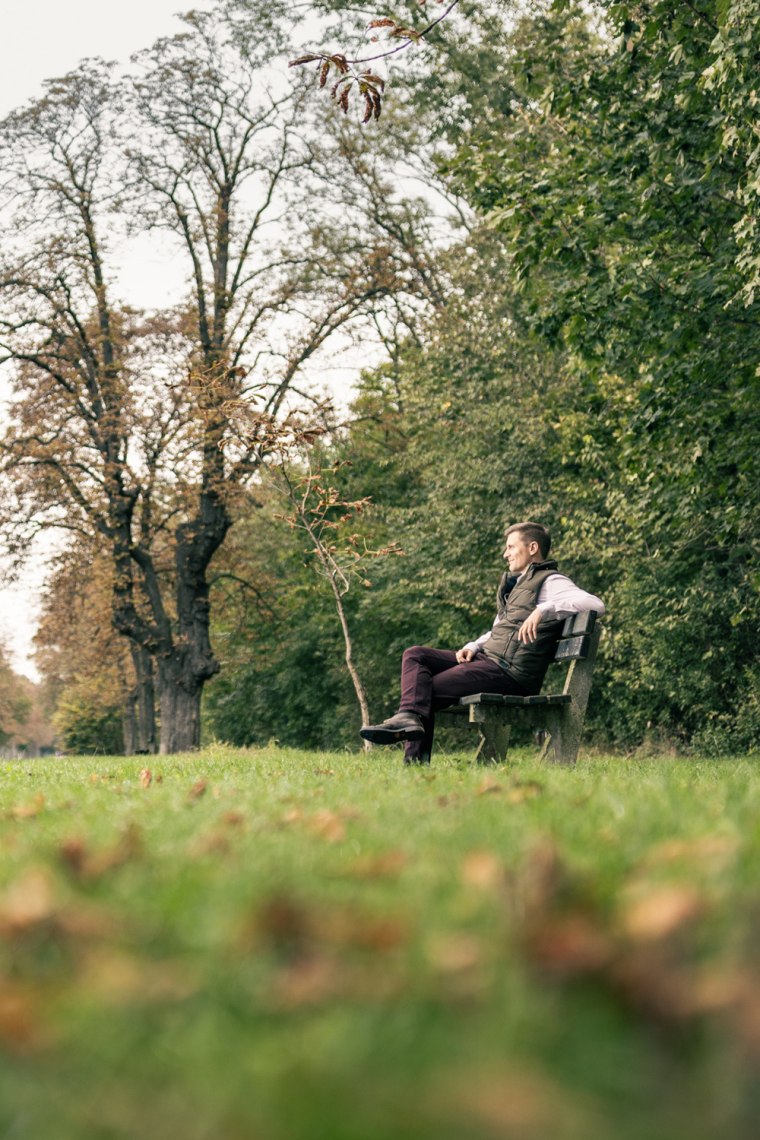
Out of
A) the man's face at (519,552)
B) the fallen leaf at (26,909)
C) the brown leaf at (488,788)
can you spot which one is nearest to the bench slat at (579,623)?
the man's face at (519,552)

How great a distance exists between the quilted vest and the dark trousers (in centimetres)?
8

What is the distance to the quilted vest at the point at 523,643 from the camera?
845cm

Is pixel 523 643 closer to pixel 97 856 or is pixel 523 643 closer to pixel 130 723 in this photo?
pixel 97 856

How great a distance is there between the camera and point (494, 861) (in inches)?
104

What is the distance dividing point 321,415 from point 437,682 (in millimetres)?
14494

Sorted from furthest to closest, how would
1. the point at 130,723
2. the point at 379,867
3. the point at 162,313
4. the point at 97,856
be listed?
the point at 130,723, the point at 162,313, the point at 97,856, the point at 379,867

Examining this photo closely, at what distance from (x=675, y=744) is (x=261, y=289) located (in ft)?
48.5

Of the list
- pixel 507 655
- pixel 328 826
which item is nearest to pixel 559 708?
pixel 507 655

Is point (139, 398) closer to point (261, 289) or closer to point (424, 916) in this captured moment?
point (261, 289)

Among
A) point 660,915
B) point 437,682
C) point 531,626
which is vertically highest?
point 531,626

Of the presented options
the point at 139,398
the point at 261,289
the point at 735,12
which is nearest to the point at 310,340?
the point at 261,289

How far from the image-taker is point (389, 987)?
186 cm

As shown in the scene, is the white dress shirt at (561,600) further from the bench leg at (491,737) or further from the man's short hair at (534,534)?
the bench leg at (491,737)

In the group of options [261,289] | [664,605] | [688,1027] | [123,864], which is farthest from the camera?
[261,289]
